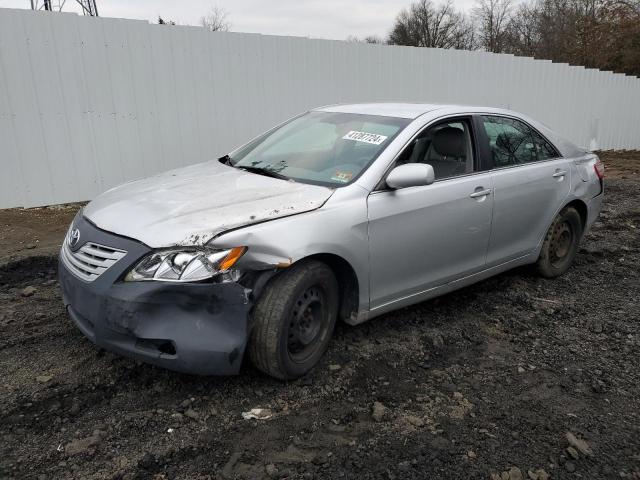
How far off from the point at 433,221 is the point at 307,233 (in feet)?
3.55

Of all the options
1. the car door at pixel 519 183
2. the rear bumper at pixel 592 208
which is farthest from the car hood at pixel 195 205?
the rear bumper at pixel 592 208

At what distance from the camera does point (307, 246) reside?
9.84ft

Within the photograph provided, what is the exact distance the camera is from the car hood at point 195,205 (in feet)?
9.26

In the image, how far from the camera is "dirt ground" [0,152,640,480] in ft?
8.34

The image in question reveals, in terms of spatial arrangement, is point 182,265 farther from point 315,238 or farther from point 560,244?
point 560,244

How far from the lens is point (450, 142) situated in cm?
411

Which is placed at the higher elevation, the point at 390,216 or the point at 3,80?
the point at 3,80

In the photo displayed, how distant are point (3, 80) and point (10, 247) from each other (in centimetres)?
230

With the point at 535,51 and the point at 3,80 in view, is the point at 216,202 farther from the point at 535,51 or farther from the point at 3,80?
the point at 535,51

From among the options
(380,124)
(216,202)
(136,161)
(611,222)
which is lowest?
(611,222)

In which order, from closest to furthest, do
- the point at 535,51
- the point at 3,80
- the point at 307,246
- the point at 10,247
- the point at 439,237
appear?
the point at 307,246
the point at 439,237
the point at 10,247
the point at 3,80
the point at 535,51

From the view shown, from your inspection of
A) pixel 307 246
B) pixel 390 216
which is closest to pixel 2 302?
pixel 307 246

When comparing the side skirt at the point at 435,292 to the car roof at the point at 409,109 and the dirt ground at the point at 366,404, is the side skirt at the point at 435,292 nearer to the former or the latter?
the dirt ground at the point at 366,404

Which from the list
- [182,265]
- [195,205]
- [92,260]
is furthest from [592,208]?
[92,260]
